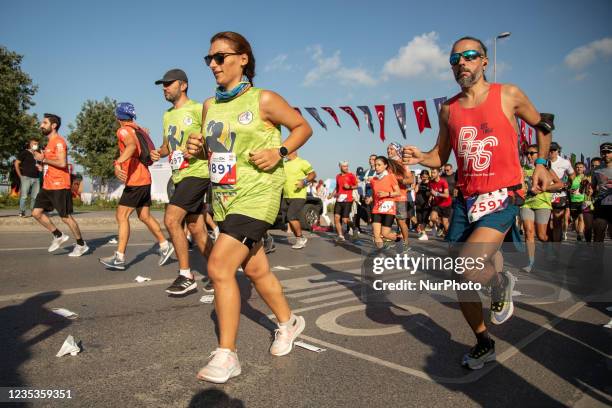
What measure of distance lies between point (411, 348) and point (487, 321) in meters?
1.28

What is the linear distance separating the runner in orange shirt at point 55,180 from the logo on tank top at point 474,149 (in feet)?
21.5

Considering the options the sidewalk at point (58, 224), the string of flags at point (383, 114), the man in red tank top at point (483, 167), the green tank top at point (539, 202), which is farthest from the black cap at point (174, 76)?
the string of flags at point (383, 114)

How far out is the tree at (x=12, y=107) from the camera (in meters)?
30.4

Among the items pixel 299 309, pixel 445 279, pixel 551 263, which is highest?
pixel 445 279

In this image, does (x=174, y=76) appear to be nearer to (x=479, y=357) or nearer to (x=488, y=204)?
(x=488, y=204)

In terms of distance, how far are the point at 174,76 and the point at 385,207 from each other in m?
4.73

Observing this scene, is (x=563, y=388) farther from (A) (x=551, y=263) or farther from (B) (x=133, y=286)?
(A) (x=551, y=263)

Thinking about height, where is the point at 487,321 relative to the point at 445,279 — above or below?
below

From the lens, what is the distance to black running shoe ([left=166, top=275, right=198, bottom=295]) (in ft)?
15.7

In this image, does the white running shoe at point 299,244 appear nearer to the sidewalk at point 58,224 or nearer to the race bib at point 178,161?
the race bib at point 178,161

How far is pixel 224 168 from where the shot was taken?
3051 mm

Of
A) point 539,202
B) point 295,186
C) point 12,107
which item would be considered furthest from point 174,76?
Answer: point 12,107

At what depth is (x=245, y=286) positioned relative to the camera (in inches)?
215

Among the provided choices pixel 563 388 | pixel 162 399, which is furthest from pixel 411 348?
pixel 162 399
